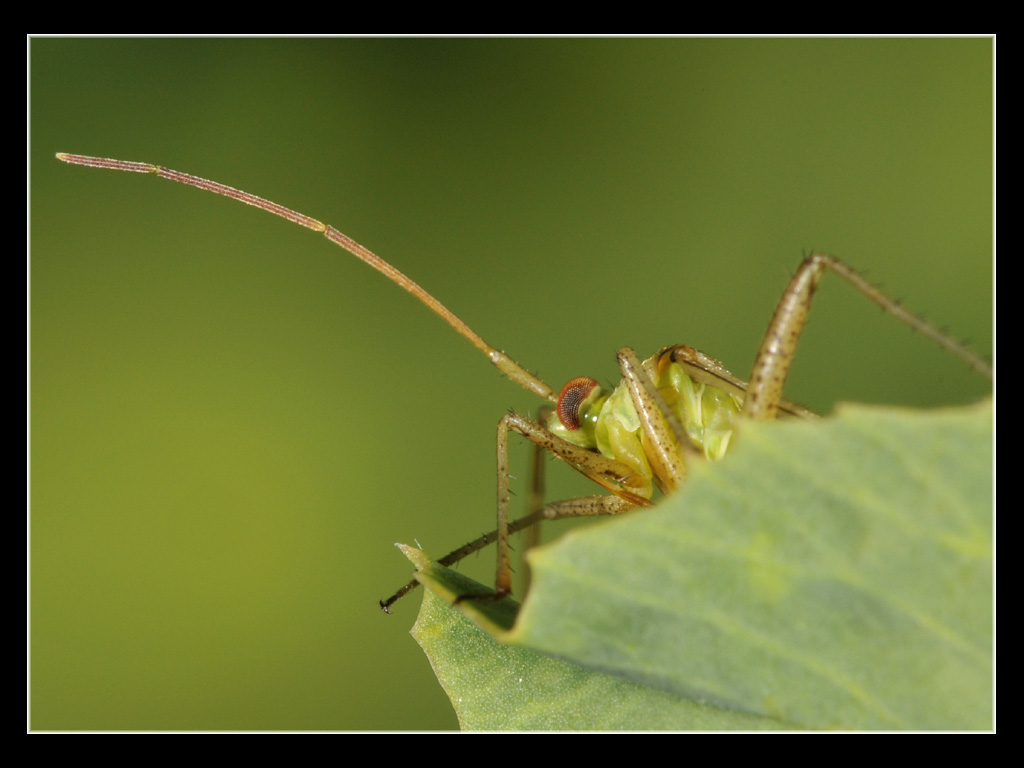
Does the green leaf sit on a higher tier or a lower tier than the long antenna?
lower

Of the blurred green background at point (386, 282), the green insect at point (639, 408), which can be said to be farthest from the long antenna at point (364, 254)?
the blurred green background at point (386, 282)

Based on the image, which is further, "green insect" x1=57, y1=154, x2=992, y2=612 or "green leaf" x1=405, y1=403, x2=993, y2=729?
"green insect" x1=57, y1=154, x2=992, y2=612

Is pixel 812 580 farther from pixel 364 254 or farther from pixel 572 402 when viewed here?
pixel 364 254

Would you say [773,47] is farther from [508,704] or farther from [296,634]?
[508,704]

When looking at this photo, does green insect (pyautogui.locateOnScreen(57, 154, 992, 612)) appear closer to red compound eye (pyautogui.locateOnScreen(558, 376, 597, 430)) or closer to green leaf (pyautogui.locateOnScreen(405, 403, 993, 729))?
red compound eye (pyautogui.locateOnScreen(558, 376, 597, 430))

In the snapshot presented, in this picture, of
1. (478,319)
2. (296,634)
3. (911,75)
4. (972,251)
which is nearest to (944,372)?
(972,251)

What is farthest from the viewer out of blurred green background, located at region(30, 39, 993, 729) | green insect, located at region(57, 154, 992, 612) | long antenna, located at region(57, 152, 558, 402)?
blurred green background, located at region(30, 39, 993, 729)

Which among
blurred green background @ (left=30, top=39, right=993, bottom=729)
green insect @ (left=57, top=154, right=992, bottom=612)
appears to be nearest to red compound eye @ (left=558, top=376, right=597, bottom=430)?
green insect @ (left=57, top=154, right=992, bottom=612)

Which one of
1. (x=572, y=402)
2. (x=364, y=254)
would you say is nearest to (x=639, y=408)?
(x=572, y=402)
